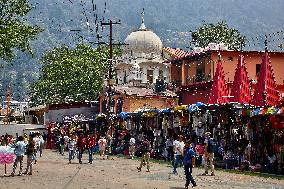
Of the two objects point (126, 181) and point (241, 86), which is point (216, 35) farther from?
point (126, 181)

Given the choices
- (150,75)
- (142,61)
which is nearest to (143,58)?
(142,61)

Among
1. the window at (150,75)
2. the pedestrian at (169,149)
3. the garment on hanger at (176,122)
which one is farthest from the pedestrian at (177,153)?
the window at (150,75)

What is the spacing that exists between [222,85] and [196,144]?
10.9m

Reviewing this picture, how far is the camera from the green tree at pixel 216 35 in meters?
82.3

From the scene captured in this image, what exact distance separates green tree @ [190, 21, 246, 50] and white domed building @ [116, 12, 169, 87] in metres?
6.97

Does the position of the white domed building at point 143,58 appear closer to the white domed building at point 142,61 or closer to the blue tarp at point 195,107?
the white domed building at point 142,61

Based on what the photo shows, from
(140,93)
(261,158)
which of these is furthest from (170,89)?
(261,158)

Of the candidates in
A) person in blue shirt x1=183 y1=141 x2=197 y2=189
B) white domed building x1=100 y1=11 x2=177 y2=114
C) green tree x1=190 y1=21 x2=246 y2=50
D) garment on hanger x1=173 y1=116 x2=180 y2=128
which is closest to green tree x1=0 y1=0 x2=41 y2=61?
garment on hanger x1=173 y1=116 x2=180 y2=128

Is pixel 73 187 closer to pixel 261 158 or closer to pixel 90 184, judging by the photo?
pixel 90 184

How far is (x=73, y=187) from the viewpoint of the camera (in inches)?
773

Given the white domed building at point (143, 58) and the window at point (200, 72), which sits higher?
the white domed building at point (143, 58)

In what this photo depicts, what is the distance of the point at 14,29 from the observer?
41031mm

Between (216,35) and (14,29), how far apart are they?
4655 centimetres

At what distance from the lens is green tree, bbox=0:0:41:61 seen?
4050cm
